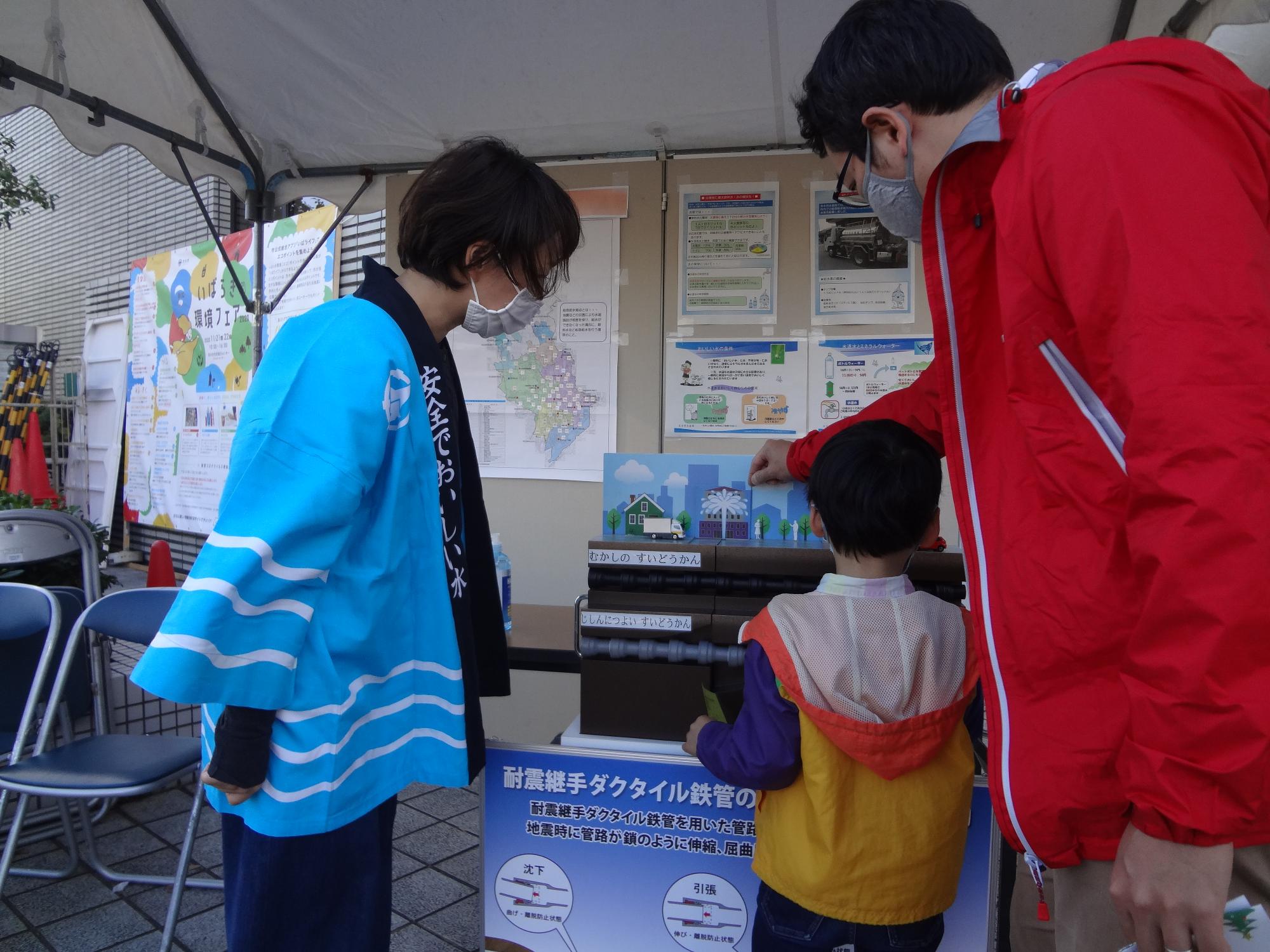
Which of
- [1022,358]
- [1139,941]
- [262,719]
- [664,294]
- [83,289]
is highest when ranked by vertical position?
[83,289]

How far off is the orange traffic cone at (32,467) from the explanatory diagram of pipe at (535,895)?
7298 mm

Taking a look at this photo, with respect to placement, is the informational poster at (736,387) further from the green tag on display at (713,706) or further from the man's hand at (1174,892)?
the man's hand at (1174,892)

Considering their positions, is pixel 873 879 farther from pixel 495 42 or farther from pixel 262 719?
pixel 495 42

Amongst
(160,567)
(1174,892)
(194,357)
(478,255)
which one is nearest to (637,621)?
(478,255)

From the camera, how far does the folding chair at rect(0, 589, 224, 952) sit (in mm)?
1912

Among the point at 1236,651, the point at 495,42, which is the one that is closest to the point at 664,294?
the point at 495,42

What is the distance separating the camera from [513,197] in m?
1.28

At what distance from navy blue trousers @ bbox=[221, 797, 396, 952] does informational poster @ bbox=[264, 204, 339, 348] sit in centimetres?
501

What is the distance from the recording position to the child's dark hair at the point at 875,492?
121 centimetres

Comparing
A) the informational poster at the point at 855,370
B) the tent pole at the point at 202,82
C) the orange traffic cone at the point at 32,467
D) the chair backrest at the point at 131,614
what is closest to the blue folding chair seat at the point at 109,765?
the chair backrest at the point at 131,614

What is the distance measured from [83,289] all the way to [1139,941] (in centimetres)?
1136

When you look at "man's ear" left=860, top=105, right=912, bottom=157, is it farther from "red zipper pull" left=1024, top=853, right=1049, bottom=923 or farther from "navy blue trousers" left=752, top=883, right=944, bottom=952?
"navy blue trousers" left=752, top=883, right=944, bottom=952

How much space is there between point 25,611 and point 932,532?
8.54ft

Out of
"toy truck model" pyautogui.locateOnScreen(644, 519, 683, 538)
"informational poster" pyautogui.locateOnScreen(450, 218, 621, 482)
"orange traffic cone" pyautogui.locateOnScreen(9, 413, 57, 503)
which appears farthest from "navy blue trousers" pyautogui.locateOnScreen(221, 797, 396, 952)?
"orange traffic cone" pyautogui.locateOnScreen(9, 413, 57, 503)
